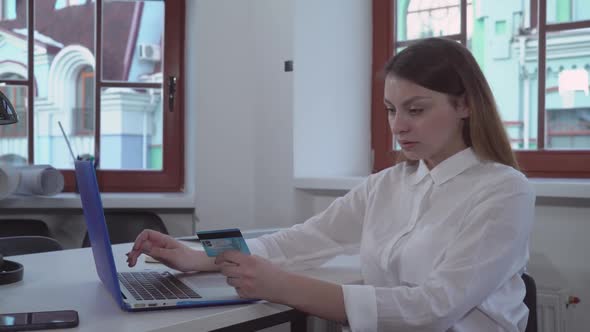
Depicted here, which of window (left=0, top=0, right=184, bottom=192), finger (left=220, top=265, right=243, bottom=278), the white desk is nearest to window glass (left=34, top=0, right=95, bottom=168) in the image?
window (left=0, top=0, right=184, bottom=192)

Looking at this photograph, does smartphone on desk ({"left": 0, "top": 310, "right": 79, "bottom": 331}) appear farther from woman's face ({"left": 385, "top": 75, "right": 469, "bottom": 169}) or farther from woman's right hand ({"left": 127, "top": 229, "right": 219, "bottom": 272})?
woman's face ({"left": 385, "top": 75, "right": 469, "bottom": 169})

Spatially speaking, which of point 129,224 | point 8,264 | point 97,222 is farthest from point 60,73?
point 97,222

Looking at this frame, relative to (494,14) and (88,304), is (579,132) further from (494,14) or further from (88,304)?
(88,304)

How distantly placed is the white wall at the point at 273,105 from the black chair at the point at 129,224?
0.71ft

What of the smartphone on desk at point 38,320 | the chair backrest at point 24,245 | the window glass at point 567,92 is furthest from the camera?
the window glass at point 567,92

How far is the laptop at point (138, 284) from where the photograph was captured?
43.1 inches

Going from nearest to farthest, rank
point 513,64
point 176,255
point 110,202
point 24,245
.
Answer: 1. point 176,255
2. point 24,245
3. point 513,64
4. point 110,202

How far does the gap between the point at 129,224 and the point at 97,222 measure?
6.18ft

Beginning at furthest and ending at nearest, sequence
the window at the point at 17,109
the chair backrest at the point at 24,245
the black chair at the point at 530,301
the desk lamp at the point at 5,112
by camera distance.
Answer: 1. the window at the point at 17,109
2. the chair backrest at the point at 24,245
3. the black chair at the point at 530,301
4. the desk lamp at the point at 5,112

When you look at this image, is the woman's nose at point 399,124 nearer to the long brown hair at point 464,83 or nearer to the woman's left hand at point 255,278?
the long brown hair at point 464,83

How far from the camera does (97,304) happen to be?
1.15 metres

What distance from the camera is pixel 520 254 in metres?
1.22

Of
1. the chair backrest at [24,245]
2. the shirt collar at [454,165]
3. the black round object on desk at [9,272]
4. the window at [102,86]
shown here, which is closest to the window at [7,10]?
the window at [102,86]

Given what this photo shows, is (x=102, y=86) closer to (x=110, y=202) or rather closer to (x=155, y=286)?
(x=110, y=202)
